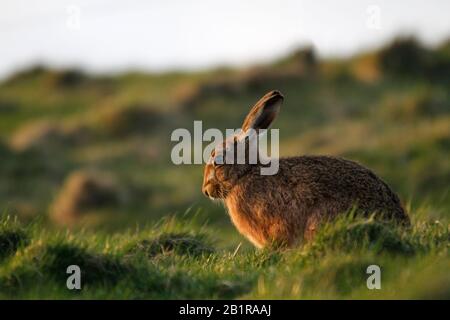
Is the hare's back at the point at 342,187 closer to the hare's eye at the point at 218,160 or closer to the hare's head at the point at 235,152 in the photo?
the hare's head at the point at 235,152

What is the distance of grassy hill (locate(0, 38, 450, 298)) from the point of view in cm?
634

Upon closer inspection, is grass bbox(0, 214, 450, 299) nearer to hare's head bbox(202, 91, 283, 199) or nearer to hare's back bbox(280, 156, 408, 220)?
hare's back bbox(280, 156, 408, 220)

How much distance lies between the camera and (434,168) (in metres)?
17.0

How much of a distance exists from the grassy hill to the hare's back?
46 centimetres

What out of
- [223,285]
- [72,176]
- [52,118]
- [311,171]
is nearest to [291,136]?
[72,176]

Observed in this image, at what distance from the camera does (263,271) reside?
22.3 feet

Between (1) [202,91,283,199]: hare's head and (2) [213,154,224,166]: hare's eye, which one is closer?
(1) [202,91,283,199]: hare's head

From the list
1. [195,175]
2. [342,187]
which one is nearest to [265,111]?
[342,187]

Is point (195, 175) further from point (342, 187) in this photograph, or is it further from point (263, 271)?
point (263, 271)

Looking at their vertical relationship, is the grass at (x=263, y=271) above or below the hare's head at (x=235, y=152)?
below

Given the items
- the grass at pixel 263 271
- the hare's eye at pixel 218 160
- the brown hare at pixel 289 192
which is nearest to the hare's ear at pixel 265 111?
the brown hare at pixel 289 192

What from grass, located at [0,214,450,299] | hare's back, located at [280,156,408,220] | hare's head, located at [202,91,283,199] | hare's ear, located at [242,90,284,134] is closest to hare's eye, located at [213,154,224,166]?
hare's head, located at [202,91,283,199]

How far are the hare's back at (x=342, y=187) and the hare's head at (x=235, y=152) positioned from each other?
0.74m

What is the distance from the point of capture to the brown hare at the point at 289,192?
7.50m
